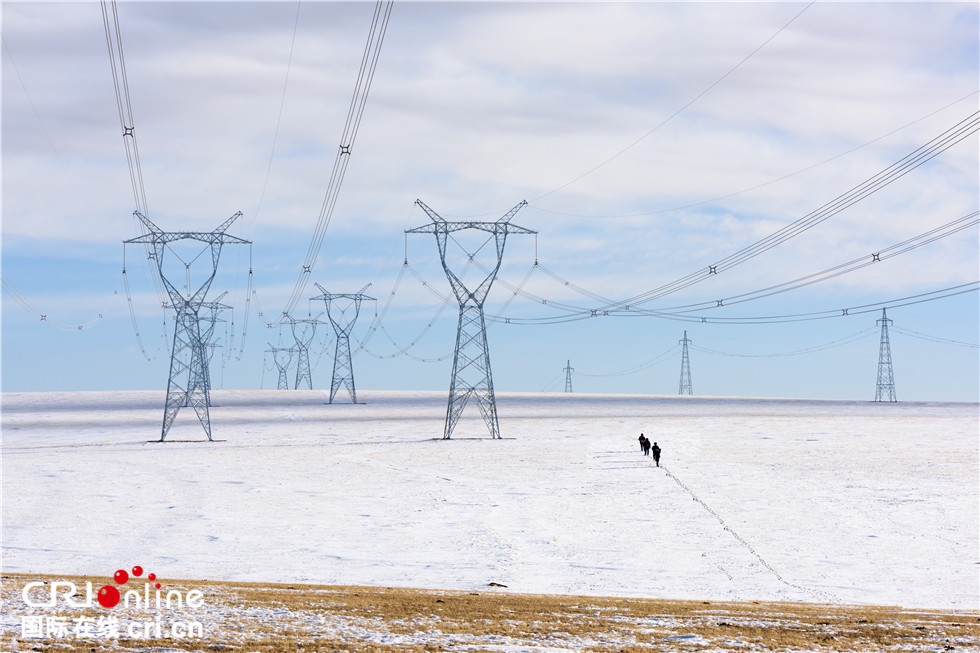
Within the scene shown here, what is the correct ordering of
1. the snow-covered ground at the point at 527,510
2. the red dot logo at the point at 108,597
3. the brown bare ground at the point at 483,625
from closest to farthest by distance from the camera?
the brown bare ground at the point at 483,625 < the red dot logo at the point at 108,597 < the snow-covered ground at the point at 527,510

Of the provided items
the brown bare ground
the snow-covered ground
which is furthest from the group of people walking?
the brown bare ground

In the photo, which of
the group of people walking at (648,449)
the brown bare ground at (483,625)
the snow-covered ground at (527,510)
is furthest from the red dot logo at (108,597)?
the group of people walking at (648,449)

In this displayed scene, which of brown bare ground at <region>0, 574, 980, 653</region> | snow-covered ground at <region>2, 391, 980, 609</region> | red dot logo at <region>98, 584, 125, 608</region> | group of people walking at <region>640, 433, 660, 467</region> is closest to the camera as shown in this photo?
brown bare ground at <region>0, 574, 980, 653</region>

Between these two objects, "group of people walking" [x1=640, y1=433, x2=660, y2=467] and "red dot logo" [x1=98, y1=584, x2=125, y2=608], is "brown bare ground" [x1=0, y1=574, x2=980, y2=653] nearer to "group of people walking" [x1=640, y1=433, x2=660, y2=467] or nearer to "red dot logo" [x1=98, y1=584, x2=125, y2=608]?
"red dot logo" [x1=98, y1=584, x2=125, y2=608]

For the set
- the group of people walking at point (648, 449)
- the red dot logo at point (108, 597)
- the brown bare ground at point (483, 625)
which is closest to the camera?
the brown bare ground at point (483, 625)

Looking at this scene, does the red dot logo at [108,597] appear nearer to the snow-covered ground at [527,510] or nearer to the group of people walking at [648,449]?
the snow-covered ground at [527,510]

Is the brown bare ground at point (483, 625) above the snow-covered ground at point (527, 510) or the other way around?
above

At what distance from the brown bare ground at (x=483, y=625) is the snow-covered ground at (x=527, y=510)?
4384 millimetres

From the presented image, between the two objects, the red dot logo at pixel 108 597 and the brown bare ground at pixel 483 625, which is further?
the red dot logo at pixel 108 597

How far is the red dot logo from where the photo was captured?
582 inches

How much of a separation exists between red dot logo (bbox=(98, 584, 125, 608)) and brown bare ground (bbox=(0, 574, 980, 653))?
8.0 inches

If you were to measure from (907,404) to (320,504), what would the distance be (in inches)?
4205

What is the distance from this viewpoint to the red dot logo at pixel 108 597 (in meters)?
14.8

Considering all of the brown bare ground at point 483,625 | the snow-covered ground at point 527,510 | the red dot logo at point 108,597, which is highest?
the red dot logo at point 108,597
